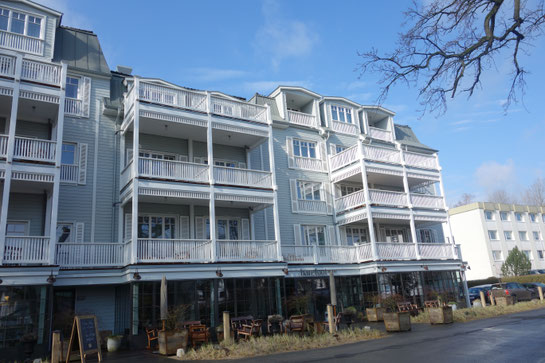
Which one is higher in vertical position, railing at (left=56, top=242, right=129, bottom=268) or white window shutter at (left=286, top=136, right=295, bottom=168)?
white window shutter at (left=286, top=136, right=295, bottom=168)

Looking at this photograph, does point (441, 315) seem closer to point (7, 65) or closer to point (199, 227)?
point (199, 227)

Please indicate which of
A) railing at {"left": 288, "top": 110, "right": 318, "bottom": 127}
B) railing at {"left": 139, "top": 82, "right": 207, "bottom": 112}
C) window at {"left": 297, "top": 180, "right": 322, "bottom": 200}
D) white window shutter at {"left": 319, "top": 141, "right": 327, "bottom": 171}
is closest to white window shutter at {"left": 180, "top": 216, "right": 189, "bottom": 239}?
railing at {"left": 139, "top": 82, "right": 207, "bottom": 112}

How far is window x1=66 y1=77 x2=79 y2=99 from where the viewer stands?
64.7ft

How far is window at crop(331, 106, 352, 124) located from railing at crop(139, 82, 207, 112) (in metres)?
10.8

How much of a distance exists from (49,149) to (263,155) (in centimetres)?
1144

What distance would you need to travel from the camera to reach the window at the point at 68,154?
18828mm

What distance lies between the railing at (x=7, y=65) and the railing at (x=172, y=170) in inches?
223

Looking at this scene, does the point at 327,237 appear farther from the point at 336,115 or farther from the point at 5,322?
the point at 5,322

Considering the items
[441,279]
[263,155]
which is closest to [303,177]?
[263,155]

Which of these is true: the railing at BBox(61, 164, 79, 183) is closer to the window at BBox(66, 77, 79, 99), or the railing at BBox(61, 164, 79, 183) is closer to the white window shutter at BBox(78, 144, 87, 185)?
the white window shutter at BBox(78, 144, 87, 185)

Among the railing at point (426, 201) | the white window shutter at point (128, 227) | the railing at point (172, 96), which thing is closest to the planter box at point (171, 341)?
the white window shutter at point (128, 227)

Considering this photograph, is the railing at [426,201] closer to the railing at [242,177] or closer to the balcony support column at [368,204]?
the balcony support column at [368,204]

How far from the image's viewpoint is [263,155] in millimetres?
24625

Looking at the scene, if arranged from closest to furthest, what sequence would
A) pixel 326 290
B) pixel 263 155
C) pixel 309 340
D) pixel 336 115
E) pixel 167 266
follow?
pixel 309 340 → pixel 167 266 → pixel 326 290 → pixel 263 155 → pixel 336 115
